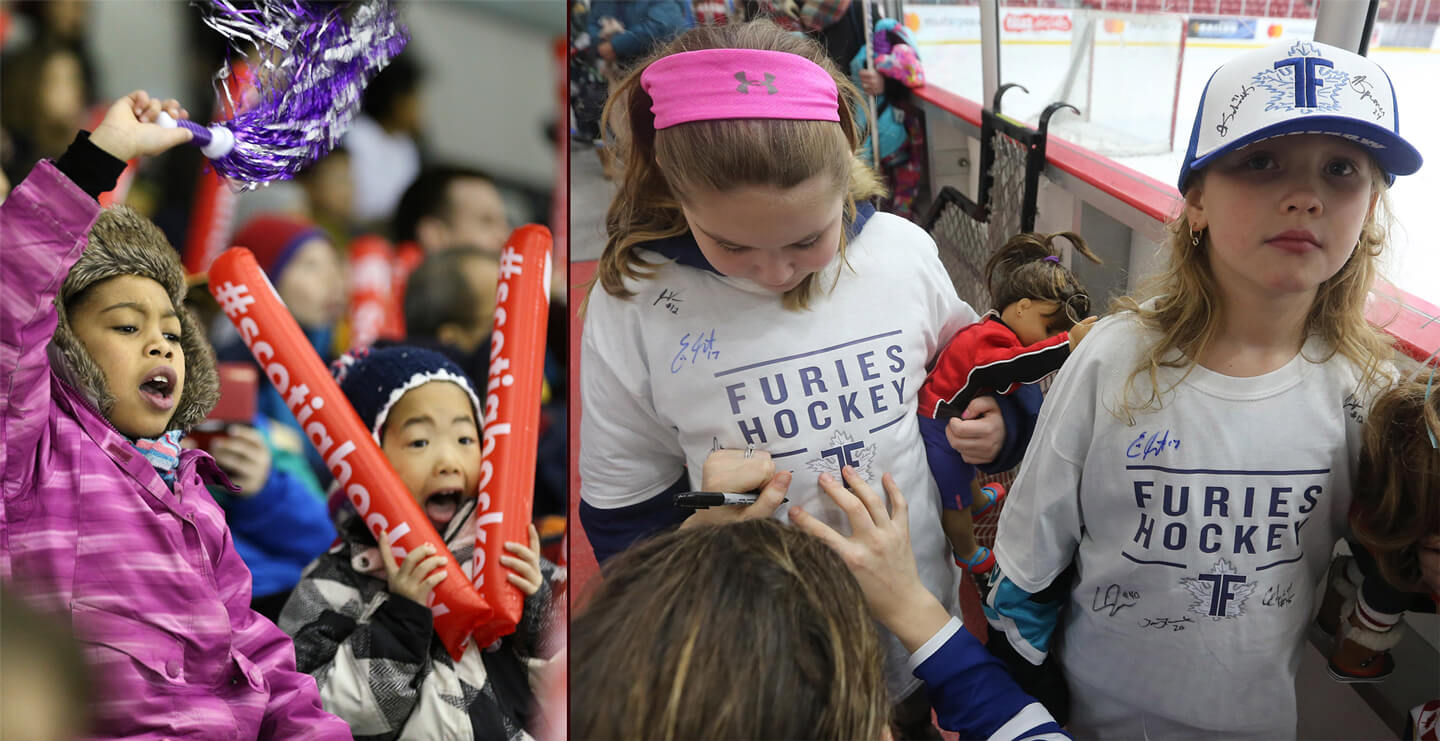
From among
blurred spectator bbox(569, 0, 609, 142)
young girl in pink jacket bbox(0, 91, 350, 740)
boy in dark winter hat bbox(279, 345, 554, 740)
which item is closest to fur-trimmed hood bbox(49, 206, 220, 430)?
young girl in pink jacket bbox(0, 91, 350, 740)

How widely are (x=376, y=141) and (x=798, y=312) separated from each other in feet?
1.32

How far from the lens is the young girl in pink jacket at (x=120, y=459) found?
492 mm

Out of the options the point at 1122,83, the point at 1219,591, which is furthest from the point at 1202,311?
the point at 1122,83

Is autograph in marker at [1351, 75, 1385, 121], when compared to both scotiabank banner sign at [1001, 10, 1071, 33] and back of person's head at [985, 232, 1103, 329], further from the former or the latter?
scotiabank banner sign at [1001, 10, 1071, 33]

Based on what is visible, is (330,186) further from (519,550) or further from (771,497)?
(771,497)

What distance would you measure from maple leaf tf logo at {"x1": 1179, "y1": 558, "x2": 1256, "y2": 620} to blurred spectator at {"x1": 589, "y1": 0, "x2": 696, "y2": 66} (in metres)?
0.60

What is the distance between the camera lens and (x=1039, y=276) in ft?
2.27

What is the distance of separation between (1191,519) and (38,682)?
0.68 m

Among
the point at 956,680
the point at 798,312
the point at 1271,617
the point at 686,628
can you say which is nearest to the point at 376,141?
the point at 798,312

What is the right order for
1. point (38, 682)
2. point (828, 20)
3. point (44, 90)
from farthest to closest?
1. point (828, 20)
2. point (44, 90)
3. point (38, 682)

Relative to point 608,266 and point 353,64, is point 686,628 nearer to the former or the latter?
point 608,266
